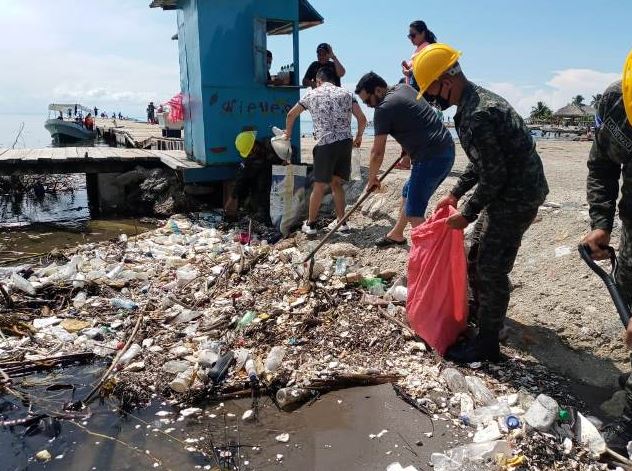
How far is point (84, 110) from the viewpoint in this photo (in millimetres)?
30891

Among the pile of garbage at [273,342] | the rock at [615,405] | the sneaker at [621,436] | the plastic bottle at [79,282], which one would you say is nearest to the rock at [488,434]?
the pile of garbage at [273,342]

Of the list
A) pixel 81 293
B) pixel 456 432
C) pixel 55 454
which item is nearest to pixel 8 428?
pixel 55 454

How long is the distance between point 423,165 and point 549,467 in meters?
2.65

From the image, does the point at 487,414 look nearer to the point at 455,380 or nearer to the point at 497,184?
the point at 455,380

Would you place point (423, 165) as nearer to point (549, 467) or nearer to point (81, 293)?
point (549, 467)

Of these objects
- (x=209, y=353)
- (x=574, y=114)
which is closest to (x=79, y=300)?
(x=209, y=353)

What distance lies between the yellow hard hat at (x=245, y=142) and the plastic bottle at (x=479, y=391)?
517 cm

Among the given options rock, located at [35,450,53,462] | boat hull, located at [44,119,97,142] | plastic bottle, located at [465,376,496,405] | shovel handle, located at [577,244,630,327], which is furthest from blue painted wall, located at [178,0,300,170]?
boat hull, located at [44,119,97,142]

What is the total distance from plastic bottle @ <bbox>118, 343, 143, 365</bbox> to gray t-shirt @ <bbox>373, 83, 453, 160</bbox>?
2772 mm

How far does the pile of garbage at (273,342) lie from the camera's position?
8.24 feet

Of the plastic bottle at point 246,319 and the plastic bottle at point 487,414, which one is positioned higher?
the plastic bottle at point 246,319

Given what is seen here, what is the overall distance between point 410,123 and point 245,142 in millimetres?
3498

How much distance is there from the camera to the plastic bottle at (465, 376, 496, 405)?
2.80 metres

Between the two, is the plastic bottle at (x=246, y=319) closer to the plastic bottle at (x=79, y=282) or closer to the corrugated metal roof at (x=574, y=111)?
the plastic bottle at (x=79, y=282)
